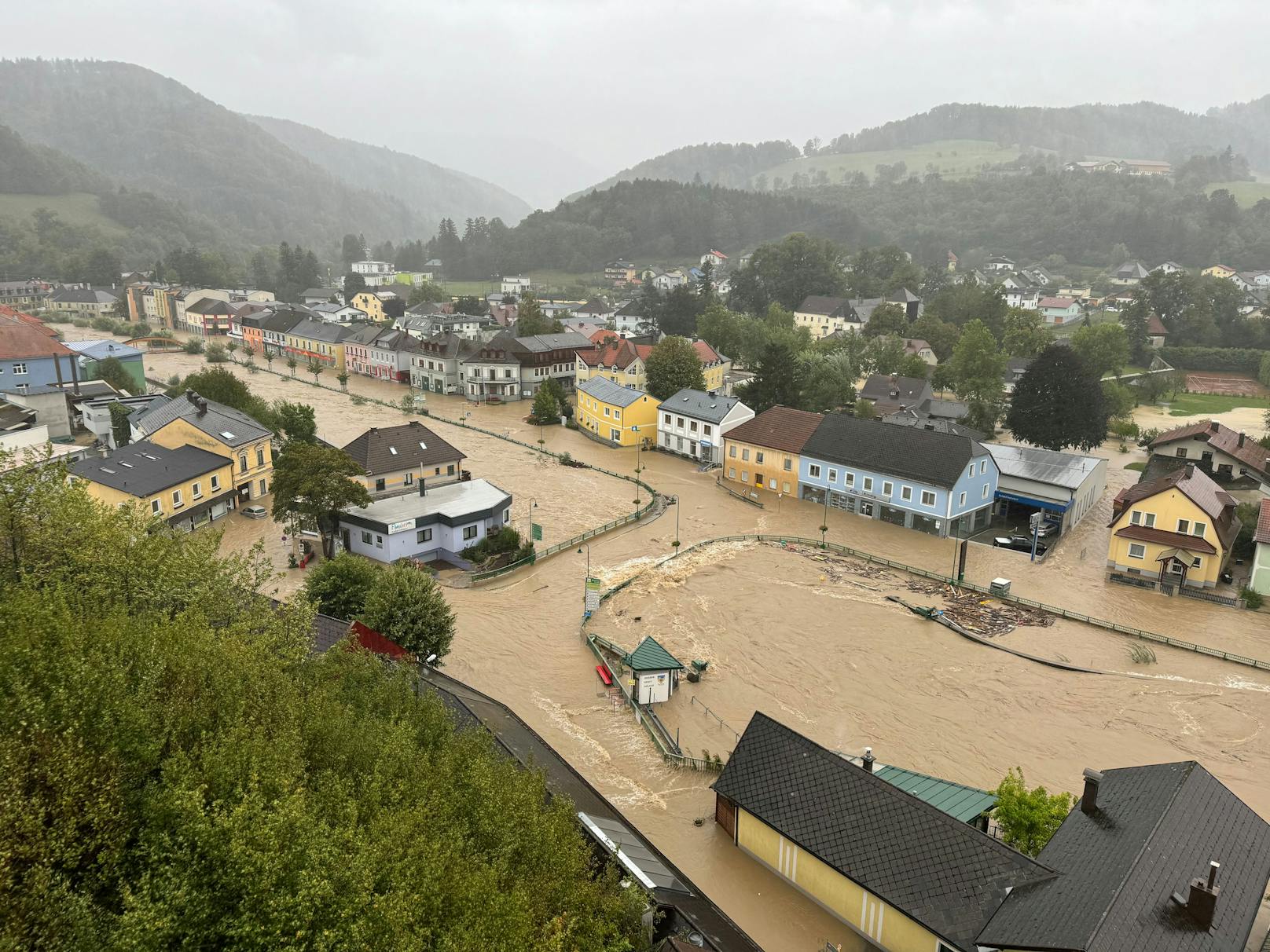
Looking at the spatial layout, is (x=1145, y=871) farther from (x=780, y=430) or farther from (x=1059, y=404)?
(x=1059, y=404)

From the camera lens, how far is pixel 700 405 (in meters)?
50.0

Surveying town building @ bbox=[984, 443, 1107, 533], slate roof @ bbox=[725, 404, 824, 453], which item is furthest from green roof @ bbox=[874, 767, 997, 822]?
slate roof @ bbox=[725, 404, 824, 453]

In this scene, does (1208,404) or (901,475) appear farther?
(1208,404)

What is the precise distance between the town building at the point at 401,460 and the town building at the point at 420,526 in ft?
4.75

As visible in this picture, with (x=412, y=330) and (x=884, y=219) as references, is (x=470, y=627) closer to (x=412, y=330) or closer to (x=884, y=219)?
(x=412, y=330)

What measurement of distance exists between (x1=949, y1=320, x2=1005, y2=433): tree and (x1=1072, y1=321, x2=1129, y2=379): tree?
10.3 metres

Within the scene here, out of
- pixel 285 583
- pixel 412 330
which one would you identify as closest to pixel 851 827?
pixel 285 583

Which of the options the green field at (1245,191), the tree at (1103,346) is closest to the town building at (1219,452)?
the tree at (1103,346)

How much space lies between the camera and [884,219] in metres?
177

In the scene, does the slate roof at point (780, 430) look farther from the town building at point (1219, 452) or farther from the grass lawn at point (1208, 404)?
the grass lawn at point (1208, 404)

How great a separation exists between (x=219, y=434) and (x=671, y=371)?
29575 mm

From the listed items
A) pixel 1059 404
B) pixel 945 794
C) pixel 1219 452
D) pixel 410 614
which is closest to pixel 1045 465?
pixel 1059 404

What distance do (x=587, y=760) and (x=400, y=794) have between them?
11251 millimetres

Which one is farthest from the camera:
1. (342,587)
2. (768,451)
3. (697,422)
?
(697,422)
